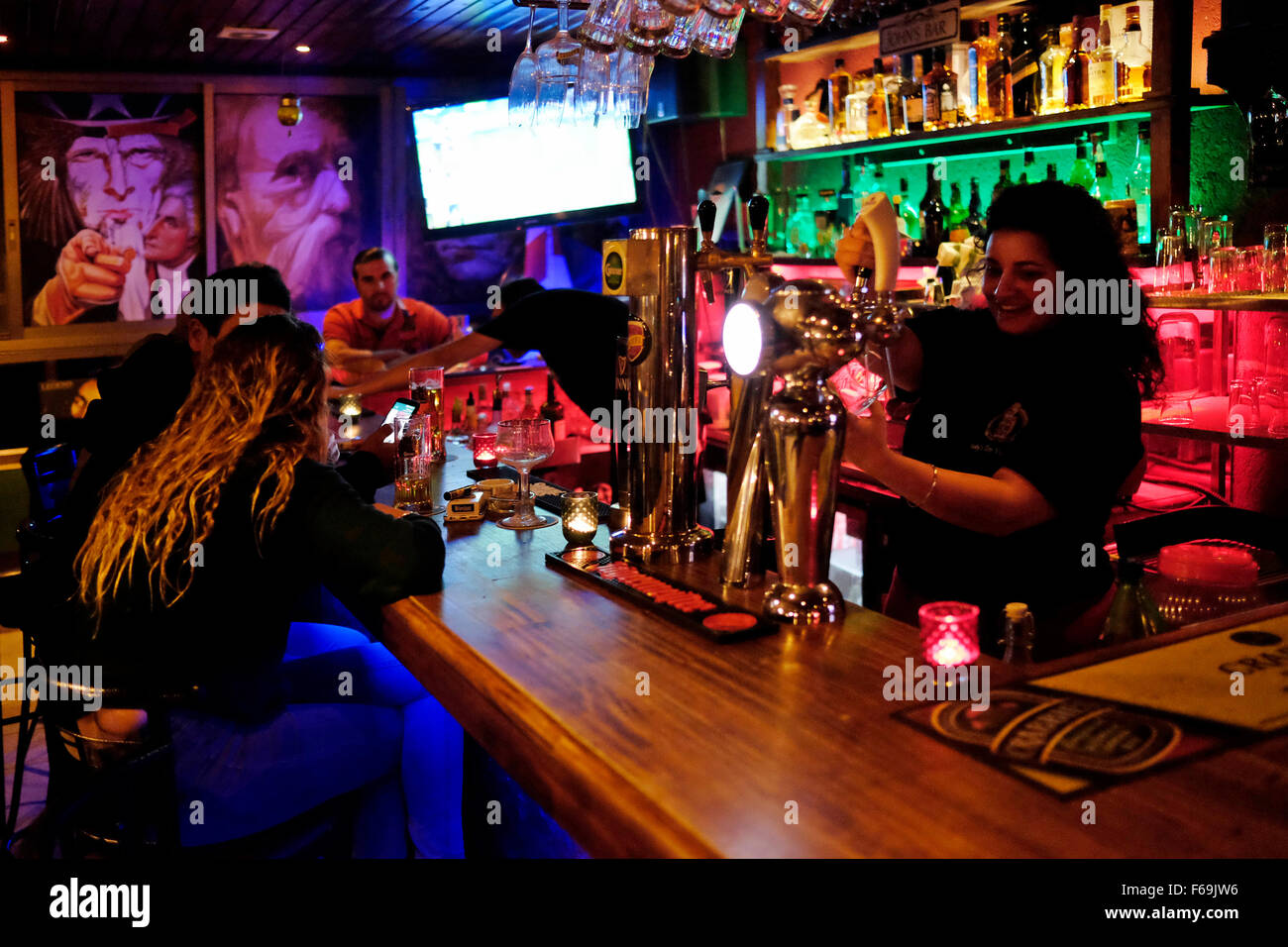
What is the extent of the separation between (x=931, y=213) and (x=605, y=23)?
231cm

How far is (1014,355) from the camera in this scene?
1.97m

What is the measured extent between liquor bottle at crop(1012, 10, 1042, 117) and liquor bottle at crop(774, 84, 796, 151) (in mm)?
1225

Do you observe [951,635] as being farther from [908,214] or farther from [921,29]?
[908,214]

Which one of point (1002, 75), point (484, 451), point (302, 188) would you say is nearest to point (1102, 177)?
point (1002, 75)

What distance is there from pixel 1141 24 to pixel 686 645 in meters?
2.64

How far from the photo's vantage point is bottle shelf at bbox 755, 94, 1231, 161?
298 centimetres

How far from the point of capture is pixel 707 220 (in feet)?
5.54

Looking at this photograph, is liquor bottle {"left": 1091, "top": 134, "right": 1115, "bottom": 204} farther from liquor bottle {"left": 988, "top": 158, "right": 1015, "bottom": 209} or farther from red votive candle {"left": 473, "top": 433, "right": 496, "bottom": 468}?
red votive candle {"left": 473, "top": 433, "right": 496, "bottom": 468}

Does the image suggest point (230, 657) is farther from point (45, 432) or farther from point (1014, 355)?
point (45, 432)

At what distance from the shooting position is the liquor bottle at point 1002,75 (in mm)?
3436

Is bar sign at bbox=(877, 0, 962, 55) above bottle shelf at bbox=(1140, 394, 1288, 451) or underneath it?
above

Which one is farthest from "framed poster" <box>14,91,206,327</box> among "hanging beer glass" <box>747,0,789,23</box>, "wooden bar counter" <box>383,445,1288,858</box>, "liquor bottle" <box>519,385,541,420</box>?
"wooden bar counter" <box>383,445,1288,858</box>

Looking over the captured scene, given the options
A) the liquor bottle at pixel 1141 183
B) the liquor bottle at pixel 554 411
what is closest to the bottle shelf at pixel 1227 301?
the liquor bottle at pixel 1141 183
